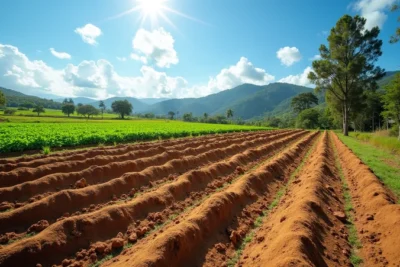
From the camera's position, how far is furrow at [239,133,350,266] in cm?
401

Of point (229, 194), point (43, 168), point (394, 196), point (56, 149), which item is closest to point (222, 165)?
point (229, 194)

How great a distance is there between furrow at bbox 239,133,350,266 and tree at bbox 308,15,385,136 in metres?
30.2

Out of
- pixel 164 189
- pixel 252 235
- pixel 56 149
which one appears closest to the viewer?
pixel 252 235

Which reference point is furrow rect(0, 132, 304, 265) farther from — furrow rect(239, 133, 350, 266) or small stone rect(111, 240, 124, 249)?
furrow rect(239, 133, 350, 266)

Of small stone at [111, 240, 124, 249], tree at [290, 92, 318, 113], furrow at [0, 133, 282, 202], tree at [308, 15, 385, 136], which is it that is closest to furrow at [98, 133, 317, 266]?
small stone at [111, 240, 124, 249]

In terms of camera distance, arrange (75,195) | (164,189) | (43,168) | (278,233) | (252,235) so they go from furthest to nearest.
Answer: (43,168)
(164,189)
(75,195)
(252,235)
(278,233)

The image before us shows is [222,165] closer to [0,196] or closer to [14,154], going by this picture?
[0,196]

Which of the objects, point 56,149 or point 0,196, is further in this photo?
point 56,149

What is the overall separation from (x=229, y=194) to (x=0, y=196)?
6.61 metres

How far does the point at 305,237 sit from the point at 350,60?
1360 inches

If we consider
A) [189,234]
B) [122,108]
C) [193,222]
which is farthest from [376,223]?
[122,108]

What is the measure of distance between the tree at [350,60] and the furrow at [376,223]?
28123 mm

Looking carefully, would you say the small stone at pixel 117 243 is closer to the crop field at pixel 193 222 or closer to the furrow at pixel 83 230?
the crop field at pixel 193 222

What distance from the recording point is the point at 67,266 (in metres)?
4.11
